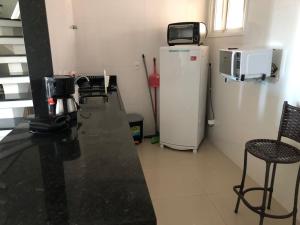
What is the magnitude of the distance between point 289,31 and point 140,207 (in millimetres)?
1850

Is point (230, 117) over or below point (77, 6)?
below

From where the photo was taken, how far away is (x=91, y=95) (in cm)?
244

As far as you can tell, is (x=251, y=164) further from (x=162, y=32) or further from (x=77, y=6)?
(x=77, y=6)

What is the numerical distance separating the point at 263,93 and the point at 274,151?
0.72 metres

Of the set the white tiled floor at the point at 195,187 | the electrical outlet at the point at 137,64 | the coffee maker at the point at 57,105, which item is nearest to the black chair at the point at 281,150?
the white tiled floor at the point at 195,187

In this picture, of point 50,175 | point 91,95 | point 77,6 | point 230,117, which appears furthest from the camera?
point 77,6

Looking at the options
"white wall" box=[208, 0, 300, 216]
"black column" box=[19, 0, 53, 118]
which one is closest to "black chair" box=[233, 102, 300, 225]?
"white wall" box=[208, 0, 300, 216]

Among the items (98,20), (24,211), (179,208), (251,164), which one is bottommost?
(179,208)

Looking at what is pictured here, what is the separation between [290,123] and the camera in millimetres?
1764

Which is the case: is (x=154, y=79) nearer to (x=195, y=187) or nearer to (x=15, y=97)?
(x=195, y=187)

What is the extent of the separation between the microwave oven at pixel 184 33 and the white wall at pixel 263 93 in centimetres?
32

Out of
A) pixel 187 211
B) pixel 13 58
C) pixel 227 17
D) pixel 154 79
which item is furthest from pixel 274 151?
pixel 13 58

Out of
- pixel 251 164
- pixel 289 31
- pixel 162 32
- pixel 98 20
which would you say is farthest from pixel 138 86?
pixel 289 31

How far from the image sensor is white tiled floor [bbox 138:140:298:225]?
1.97 metres
